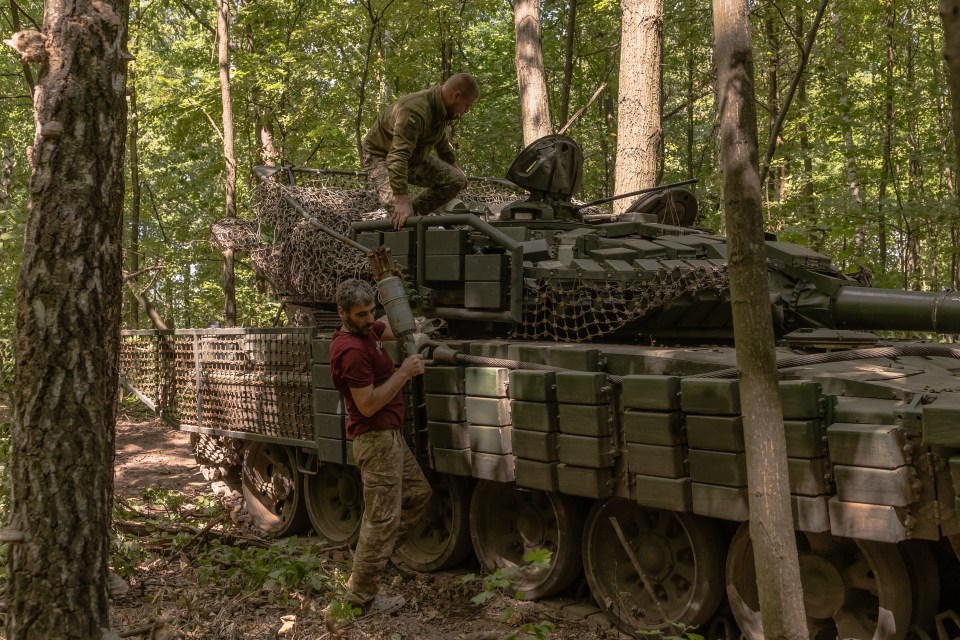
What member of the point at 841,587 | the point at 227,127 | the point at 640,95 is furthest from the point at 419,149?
the point at 227,127

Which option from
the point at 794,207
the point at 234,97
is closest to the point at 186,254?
the point at 234,97

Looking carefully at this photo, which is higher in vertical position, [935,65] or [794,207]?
[935,65]

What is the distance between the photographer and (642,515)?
587 centimetres

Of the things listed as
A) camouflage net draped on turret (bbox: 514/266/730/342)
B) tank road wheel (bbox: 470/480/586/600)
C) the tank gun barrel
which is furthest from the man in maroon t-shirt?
the tank gun barrel

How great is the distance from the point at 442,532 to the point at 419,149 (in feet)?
9.99

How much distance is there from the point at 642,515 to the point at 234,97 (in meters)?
11.7

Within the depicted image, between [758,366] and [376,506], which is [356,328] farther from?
[758,366]

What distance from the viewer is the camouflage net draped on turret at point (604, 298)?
6.04 meters

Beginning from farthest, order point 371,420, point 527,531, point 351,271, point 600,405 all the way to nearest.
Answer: point 351,271, point 527,531, point 371,420, point 600,405

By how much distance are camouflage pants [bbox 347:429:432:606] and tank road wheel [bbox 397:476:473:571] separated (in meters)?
0.92

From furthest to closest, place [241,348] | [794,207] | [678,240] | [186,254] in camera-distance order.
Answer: [186,254] → [794,207] → [241,348] → [678,240]

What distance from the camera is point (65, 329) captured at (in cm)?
400

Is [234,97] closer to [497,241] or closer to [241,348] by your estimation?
[241,348]

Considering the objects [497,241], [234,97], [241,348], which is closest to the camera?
[497,241]
